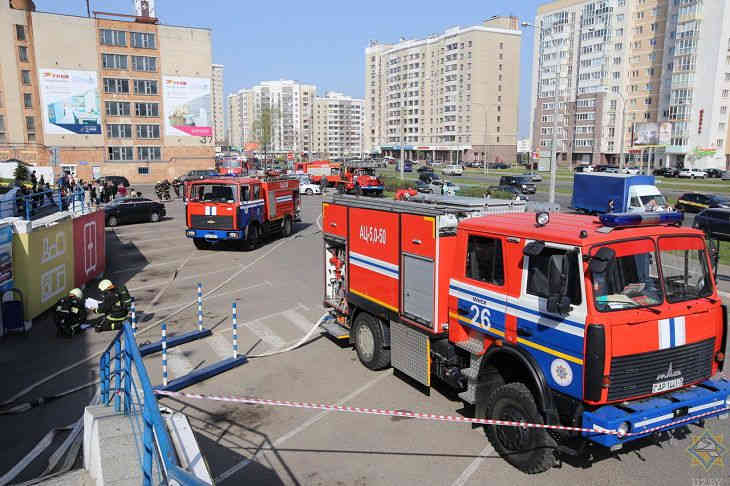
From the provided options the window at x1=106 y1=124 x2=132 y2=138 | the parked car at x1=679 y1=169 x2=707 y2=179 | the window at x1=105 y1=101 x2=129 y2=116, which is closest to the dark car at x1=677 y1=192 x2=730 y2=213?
the parked car at x1=679 y1=169 x2=707 y2=179

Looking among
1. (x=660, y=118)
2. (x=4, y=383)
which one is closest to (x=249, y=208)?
(x=4, y=383)

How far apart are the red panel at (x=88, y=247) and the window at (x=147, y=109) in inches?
2145

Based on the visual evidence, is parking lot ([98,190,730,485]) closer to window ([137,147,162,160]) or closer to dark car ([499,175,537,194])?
dark car ([499,175,537,194])

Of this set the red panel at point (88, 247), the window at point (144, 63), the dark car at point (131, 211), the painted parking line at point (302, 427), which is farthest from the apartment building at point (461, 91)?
the painted parking line at point (302, 427)

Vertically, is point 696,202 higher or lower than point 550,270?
lower

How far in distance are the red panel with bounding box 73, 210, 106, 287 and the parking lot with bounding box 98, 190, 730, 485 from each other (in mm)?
2728

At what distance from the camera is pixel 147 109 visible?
69.3 meters

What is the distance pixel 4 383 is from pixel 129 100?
65992mm

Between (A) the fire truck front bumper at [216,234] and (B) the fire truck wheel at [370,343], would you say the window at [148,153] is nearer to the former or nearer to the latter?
(A) the fire truck front bumper at [216,234]

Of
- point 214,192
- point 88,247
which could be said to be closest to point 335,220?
point 88,247

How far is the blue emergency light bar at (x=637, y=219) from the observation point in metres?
6.15

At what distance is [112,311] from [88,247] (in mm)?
6286

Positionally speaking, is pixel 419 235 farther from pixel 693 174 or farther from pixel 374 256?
pixel 693 174

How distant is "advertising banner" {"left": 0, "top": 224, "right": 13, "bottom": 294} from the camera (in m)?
12.4
